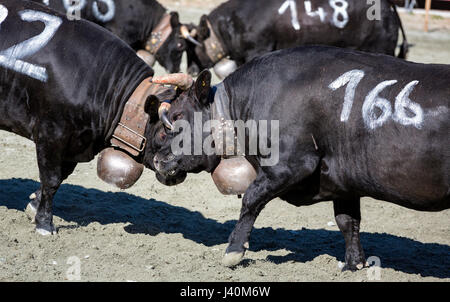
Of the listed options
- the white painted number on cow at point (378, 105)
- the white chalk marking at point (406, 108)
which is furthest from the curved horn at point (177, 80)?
the white chalk marking at point (406, 108)

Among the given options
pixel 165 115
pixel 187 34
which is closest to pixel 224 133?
pixel 165 115

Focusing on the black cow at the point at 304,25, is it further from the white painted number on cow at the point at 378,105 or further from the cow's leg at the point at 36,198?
the white painted number on cow at the point at 378,105

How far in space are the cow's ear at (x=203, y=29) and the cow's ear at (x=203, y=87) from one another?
529 centimetres

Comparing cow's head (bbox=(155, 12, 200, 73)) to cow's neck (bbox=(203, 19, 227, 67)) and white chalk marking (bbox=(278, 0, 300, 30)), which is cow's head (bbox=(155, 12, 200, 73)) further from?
white chalk marking (bbox=(278, 0, 300, 30))

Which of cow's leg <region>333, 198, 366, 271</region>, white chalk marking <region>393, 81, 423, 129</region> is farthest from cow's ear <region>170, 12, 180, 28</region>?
white chalk marking <region>393, 81, 423, 129</region>

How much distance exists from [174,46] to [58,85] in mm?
5109

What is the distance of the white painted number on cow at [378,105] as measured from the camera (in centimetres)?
452

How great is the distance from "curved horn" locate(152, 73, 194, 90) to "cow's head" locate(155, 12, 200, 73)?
502 cm

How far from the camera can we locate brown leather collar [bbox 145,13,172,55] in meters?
10.2

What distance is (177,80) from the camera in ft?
17.3

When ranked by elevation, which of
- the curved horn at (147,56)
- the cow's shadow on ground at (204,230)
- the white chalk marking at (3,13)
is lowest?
the cow's shadow on ground at (204,230)

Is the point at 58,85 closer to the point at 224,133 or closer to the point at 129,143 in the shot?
the point at 129,143

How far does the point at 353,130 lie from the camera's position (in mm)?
4738
